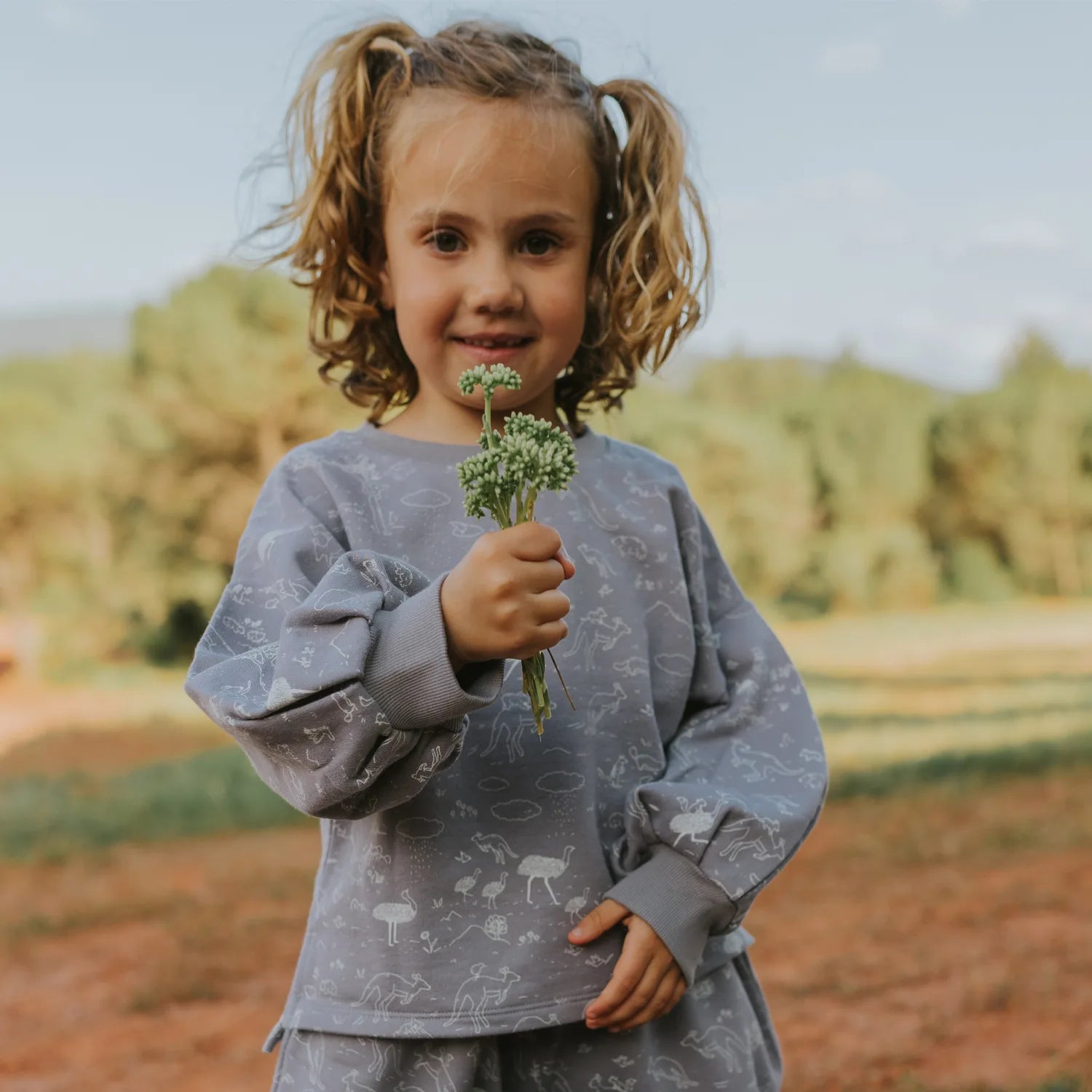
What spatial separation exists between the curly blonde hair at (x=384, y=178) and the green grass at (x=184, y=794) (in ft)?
15.9

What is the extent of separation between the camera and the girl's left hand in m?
1.21

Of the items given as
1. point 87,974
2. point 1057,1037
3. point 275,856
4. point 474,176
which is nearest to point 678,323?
point 474,176

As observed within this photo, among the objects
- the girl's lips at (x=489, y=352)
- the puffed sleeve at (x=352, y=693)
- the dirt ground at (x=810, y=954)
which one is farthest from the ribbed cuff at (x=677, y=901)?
the dirt ground at (x=810, y=954)

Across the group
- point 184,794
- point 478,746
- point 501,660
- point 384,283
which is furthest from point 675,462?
point 501,660

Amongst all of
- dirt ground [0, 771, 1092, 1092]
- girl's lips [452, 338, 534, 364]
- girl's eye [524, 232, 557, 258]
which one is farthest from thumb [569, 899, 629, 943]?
dirt ground [0, 771, 1092, 1092]

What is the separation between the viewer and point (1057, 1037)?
343 cm

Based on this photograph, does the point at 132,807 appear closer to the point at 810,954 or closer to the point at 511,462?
the point at 810,954

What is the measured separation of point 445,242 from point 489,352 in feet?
0.40

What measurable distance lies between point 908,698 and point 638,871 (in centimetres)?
738

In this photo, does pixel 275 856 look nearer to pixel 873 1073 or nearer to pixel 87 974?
pixel 87 974

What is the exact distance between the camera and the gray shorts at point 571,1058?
3.91ft

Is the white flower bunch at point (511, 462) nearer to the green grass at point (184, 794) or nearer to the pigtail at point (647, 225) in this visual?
the pigtail at point (647, 225)

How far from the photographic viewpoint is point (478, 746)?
49.2 inches

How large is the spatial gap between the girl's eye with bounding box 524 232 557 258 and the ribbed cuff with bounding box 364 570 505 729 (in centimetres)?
45
